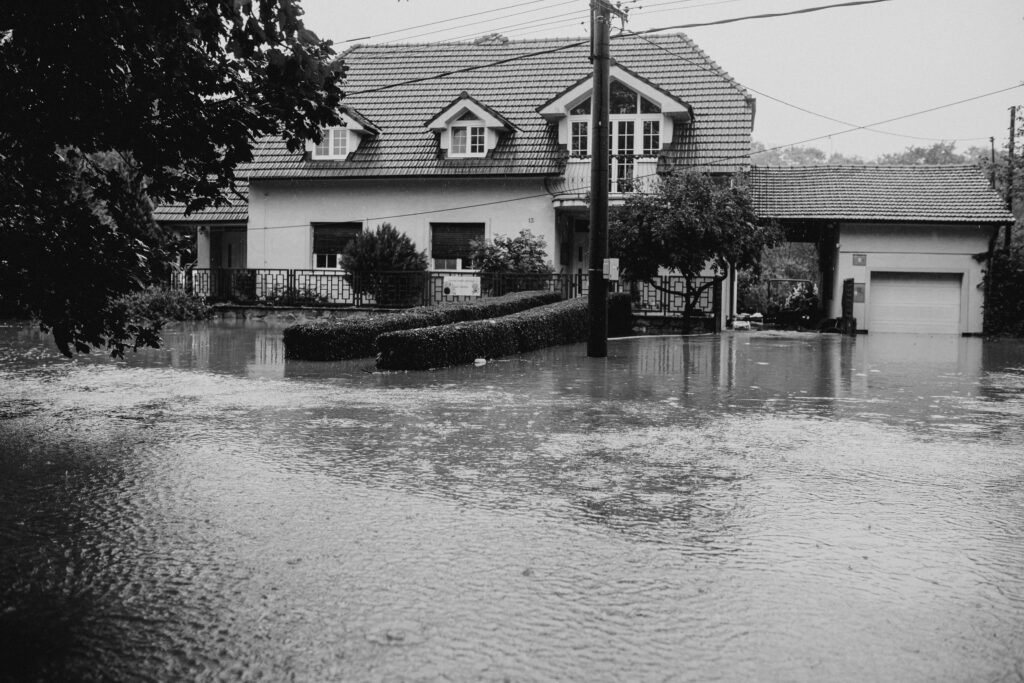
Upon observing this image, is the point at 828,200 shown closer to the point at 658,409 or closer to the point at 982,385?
the point at 982,385

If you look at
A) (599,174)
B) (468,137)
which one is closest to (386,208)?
(468,137)

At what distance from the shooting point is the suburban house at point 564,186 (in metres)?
30.0

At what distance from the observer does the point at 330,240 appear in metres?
32.6

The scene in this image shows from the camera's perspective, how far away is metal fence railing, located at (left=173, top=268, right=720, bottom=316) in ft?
93.8

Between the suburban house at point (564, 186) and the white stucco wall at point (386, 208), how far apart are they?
0.15 feet

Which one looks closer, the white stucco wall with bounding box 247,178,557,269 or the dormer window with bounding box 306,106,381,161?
the white stucco wall with bounding box 247,178,557,269

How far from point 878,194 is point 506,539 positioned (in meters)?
29.1

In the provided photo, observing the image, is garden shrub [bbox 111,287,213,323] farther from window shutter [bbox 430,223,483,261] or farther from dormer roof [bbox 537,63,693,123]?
dormer roof [bbox 537,63,693,123]

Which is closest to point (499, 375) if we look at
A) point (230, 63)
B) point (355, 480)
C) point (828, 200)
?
point (230, 63)

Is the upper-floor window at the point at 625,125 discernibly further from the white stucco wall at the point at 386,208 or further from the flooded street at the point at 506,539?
the flooded street at the point at 506,539

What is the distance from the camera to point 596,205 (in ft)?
57.6

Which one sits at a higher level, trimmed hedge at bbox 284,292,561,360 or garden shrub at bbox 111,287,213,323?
garden shrub at bbox 111,287,213,323

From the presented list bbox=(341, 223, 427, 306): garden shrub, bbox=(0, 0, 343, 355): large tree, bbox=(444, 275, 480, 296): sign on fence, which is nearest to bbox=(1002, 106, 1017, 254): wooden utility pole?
bbox=(444, 275, 480, 296): sign on fence

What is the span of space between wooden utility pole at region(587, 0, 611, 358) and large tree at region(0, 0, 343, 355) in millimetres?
8758
